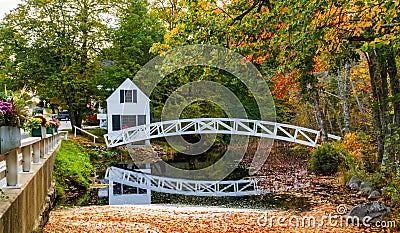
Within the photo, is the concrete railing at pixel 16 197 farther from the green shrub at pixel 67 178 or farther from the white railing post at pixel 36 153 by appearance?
the green shrub at pixel 67 178

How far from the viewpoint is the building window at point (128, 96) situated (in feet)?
73.0

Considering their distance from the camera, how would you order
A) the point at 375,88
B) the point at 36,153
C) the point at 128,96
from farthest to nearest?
the point at 128,96 → the point at 375,88 → the point at 36,153

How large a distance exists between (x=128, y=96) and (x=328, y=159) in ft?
40.6

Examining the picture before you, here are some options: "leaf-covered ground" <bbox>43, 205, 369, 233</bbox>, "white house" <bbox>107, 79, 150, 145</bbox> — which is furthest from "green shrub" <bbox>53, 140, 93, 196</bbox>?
"white house" <bbox>107, 79, 150, 145</bbox>

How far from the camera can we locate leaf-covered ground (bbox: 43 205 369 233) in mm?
5984

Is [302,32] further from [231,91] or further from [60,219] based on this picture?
[231,91]

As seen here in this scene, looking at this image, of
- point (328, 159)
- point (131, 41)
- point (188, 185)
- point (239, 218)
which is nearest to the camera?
point (239, 218)

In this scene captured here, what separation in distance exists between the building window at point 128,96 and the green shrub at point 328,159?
38.2 ft

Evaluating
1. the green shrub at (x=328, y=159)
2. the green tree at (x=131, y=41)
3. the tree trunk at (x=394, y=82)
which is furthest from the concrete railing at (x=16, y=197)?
the green tree at (x=131, y=41)

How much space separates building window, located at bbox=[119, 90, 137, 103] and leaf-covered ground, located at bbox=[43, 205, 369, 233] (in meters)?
14.8

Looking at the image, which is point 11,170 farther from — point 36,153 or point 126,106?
point 126,106

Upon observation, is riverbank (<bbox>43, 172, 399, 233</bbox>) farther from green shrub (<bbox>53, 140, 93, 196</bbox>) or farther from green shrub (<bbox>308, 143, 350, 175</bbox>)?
green shrub (<bbox>308, 143, 350, 175</bbox>)

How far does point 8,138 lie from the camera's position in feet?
9.62

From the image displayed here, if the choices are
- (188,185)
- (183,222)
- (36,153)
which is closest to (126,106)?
(188,185)
